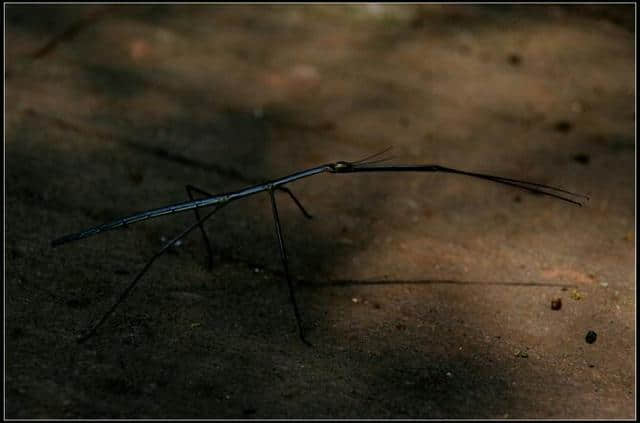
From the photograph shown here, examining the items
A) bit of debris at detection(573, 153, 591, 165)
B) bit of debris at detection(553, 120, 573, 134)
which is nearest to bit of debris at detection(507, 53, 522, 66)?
bit of debris at detection(553, 120, 573, 134)

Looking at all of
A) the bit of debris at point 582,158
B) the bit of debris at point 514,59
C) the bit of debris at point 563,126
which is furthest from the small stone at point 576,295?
the bit of debris at point 514,59

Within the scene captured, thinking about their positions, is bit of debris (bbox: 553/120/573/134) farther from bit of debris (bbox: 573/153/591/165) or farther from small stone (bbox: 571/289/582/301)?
small stone (bbox: 571/289/582/301)

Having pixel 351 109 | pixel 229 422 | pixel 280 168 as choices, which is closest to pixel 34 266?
pixel 229 422

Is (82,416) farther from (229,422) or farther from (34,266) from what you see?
(34,266)

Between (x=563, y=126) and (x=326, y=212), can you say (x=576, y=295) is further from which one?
(x=563, y=126)

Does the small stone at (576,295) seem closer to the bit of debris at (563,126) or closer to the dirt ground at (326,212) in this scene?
the dirt ground at (326,212)

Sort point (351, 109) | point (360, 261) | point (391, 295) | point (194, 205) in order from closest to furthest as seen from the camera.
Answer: point (194, 205)
point (391, 295)
point (360, 261)
point (351, 109)

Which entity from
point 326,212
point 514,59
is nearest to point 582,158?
point 514,59

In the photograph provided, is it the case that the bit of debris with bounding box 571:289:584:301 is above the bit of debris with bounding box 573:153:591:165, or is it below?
below
